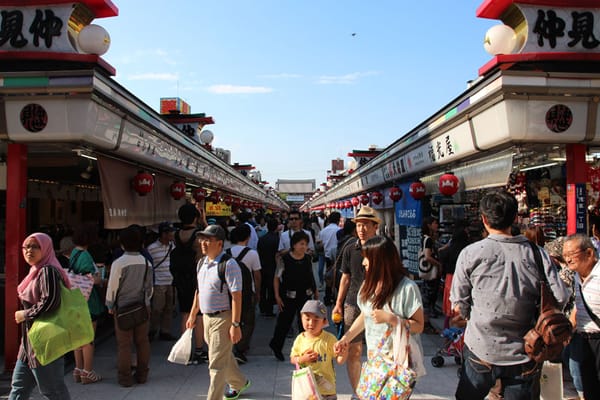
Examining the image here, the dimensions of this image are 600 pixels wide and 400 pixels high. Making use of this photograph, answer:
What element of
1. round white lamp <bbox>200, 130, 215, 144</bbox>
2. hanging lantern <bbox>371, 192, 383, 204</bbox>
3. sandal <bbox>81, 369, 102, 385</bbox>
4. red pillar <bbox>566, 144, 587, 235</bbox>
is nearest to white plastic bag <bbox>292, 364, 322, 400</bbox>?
sandal <bbox>81, 369, 102, 385</bbox>

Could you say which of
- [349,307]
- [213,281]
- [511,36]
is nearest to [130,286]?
[213,281]

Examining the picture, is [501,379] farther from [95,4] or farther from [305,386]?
[95,4]

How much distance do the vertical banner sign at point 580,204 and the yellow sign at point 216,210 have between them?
15176mm

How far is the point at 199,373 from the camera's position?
5.81 m

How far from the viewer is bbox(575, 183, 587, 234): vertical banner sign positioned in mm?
5668

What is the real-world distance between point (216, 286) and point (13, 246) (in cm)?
296

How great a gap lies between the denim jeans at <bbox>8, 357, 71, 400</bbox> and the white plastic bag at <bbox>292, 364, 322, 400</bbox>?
2.05 m

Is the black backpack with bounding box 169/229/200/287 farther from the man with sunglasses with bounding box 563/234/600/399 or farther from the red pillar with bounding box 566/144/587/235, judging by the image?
the red pillar with bounding box 566/144/587/235

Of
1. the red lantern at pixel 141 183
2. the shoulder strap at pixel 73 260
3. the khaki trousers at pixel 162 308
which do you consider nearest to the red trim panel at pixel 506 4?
the red lantern at pixel 141 183

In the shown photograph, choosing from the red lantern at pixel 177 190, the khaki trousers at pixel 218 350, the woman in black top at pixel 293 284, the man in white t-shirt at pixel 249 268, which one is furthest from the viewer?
the red lantern at pixel 177 190

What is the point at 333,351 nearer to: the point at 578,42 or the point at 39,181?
the point at 578,42

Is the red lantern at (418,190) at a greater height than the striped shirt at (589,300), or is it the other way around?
the red lantern at (418,190)

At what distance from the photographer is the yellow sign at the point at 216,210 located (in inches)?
790

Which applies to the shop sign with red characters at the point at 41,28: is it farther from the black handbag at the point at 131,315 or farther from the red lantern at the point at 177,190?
the red lantern at the point at 177,190
